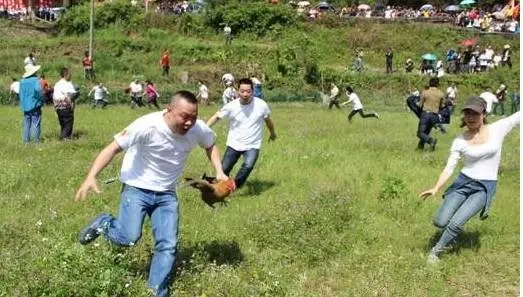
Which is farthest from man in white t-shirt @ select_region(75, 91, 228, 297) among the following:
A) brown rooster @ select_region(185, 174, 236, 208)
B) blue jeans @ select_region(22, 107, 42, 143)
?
blue jeans @ select_region(22, 107, 42, 143)

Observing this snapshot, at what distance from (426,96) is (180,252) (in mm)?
9560

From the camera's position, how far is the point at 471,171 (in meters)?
7.71

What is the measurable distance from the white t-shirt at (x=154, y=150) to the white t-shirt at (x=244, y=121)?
3635 mm

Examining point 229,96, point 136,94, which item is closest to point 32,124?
point 229,96

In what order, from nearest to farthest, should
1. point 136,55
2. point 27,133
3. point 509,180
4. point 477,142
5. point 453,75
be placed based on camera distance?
point 477,142 < point 509,180 < point 27,133 < point 453,75 < point 136,55

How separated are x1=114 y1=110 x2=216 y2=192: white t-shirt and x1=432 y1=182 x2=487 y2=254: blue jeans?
2717 mm

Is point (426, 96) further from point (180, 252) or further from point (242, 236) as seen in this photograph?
point (180, 252)

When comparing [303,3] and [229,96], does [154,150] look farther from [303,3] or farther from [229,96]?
[303,3]

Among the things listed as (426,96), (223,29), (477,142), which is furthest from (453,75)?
(477,142)

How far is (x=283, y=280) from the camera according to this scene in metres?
7.03

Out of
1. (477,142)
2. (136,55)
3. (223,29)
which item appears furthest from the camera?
(223,29)

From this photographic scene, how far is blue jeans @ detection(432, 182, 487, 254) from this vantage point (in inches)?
301

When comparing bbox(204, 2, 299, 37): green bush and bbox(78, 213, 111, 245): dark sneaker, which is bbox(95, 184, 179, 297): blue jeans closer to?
bbox(78, 213, 111, 245): dark sneaker

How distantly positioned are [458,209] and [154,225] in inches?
127
